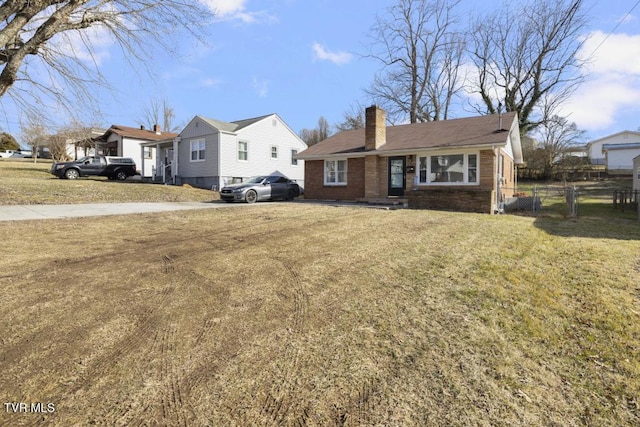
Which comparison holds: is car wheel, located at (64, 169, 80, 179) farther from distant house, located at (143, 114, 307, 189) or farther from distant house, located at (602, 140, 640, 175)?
distant house, located at (602, 140, 640, 175)

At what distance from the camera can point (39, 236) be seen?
6.60m

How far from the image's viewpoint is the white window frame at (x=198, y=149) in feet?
74.6

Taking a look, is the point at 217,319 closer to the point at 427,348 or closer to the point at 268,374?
the point at 268,374

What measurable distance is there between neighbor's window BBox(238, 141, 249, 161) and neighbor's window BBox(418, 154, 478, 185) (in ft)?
40.9

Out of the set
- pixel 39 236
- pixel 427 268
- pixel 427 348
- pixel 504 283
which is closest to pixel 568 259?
pixel 504 283

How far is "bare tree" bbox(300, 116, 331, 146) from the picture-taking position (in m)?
55.6

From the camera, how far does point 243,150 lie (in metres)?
23.2

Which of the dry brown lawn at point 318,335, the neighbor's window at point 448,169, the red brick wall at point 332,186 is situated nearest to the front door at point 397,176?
the neighbor's window at point 448,169

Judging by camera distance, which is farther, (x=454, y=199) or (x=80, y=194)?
(x=80, y=194)

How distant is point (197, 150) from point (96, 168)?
738 centimetres

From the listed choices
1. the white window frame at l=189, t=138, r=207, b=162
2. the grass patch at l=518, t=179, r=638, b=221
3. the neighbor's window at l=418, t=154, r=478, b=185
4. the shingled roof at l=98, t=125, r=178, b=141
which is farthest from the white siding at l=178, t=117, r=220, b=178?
the grass patch at l=518, t=179, r=638, b=221

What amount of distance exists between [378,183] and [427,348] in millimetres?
14198

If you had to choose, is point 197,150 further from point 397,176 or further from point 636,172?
point 636,172

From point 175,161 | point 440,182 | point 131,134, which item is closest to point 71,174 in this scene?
point 175,161
